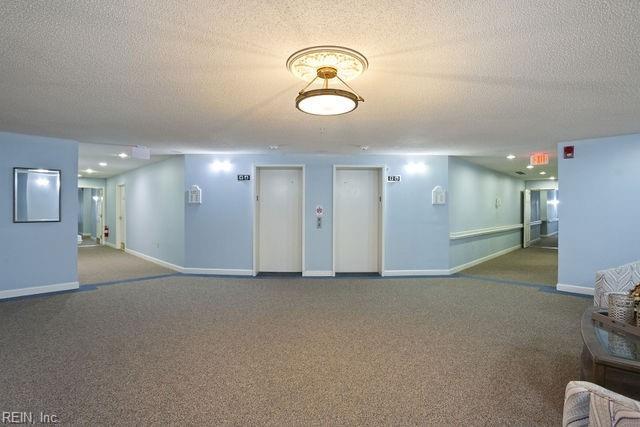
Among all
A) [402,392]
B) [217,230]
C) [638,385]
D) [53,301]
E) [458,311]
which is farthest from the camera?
[217,230]

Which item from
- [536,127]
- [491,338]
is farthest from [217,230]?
[536,127]

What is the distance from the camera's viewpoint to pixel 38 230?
5359 millimetres

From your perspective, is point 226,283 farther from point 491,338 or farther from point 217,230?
point 491,338

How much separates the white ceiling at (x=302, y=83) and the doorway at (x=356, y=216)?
2261 millimetres

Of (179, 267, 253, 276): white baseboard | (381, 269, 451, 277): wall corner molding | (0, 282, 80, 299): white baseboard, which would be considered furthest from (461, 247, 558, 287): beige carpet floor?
(0, 282, 80, 299): white baseboard

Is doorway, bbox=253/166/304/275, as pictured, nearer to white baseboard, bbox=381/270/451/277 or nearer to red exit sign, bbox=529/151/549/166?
white baseboard, bbox=381/270/451/277

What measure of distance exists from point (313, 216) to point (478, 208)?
4.46 m

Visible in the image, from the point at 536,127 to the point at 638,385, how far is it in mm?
3664

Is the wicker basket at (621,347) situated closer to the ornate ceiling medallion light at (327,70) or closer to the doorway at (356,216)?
the ornate ceiling medallion light at (327,70)

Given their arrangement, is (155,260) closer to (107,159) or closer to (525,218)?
(107,159)

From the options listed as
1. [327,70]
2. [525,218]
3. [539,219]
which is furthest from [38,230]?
[539,219]

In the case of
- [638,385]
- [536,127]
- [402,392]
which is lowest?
[402,392]

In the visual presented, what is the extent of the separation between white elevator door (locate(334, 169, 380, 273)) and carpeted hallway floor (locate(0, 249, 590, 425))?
1870 millimetres

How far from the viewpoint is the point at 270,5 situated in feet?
6.23
